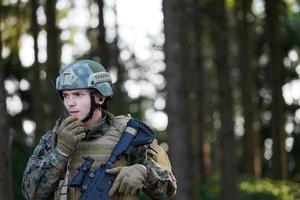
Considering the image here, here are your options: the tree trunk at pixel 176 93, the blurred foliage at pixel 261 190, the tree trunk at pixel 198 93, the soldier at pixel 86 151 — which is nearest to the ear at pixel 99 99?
the soldier at pixel 86 151

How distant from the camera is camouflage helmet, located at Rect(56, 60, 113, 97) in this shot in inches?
192

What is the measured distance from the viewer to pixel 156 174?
4.91 meters

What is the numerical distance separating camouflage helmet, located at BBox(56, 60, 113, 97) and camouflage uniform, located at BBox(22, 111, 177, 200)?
0.23 metres

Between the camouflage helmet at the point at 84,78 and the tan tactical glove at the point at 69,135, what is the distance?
227mm

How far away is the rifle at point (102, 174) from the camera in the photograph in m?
4.77

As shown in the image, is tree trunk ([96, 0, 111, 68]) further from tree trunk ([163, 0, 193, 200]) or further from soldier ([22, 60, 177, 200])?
soldier ([22, 60, 177, 200])

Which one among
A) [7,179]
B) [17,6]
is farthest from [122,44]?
[7,179]

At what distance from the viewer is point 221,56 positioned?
52.8 ft

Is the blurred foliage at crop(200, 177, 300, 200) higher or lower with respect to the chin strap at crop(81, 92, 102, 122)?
lower

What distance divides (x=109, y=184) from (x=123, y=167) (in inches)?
5.2

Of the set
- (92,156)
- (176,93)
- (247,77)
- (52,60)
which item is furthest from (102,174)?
(247,77)

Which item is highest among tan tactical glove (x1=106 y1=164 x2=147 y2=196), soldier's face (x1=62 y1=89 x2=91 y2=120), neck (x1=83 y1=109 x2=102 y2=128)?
soldier's face (x1=62 y1=89 x2=91 y2=120)

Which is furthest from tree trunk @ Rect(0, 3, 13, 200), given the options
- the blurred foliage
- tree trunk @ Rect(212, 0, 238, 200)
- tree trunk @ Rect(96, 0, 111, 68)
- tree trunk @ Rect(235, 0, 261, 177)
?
tree trunk @ Rect(235, 0, 261, 177)

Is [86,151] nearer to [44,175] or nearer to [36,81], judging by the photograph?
[44,175]
